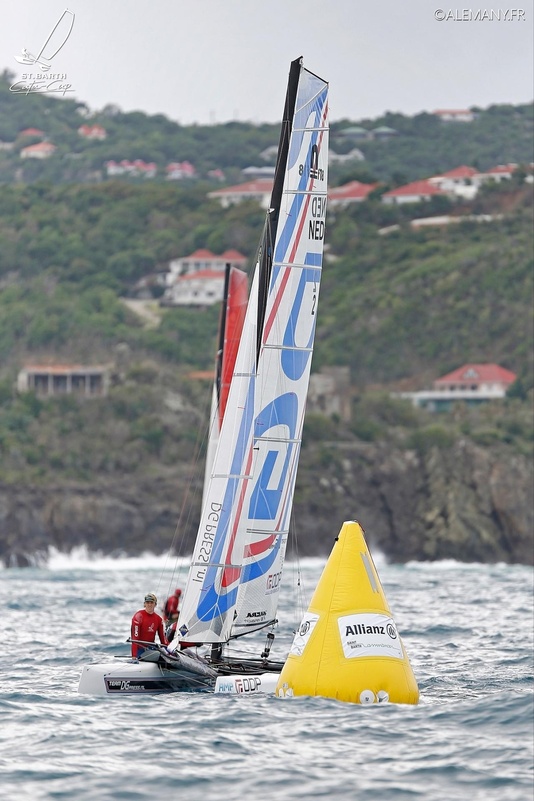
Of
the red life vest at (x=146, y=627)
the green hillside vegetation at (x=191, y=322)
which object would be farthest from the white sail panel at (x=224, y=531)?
the green hillside vegetation at (x=191, y=322)

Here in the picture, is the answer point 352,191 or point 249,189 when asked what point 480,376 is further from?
point 249,189

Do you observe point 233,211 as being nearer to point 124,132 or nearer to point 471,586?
point 124,132

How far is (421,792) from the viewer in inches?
491

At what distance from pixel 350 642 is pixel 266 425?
4.66 meters

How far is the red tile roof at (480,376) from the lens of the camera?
99062 millimetres

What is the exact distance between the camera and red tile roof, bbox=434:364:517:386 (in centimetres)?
9906

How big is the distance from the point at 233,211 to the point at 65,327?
33.1 metres

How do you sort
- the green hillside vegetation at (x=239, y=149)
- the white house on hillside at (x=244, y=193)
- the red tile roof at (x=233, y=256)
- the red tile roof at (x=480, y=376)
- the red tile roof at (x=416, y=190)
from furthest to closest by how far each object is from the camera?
the green hillside vegetation at (x=239, y=149)
the white house on hillside at (x=244, y=193)
the red tile roof at (x=416, y=190)
the red tile roof at (x=233, y=256)
the red tile roof at (x=480, y=376)

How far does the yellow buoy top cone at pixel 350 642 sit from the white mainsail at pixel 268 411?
2908mm

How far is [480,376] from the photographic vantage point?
3903 inches

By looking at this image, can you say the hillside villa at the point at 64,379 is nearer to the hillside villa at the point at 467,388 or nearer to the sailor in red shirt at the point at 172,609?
the hillside villa at the point at 467,388

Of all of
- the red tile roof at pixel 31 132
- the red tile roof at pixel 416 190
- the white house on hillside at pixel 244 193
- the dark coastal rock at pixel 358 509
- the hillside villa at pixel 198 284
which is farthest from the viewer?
the red tile roof at pixel 31 132

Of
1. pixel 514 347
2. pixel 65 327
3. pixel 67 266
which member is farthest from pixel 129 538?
pixel 67 266

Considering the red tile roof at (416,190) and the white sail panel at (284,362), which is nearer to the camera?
the white sail panel at (284,362)
